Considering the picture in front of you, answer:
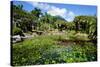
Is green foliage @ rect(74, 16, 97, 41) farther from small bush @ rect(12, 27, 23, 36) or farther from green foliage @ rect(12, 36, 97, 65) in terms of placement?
small bush @ rect(12, 27, 23, 36)

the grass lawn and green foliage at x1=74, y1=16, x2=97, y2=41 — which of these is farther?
A: green foliage at x1=74, y1=16, x2=97, y2=41

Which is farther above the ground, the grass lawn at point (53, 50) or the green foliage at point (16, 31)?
the green foliage at point (16, 31)

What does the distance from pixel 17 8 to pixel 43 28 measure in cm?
38

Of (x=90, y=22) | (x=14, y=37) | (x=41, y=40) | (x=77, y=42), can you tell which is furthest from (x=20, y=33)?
(x=90, y=22)

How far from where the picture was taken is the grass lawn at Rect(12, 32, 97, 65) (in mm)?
2264

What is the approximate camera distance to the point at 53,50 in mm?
2387

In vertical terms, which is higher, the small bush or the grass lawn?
the small bush

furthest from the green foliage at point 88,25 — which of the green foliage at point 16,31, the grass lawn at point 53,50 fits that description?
the green foliage at point 16,31

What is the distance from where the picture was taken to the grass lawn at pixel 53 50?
2.26 metres

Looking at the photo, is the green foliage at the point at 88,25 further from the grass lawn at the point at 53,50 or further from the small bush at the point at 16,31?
the small bush at the point at 16,31

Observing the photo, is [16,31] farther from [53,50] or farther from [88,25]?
[88,25]

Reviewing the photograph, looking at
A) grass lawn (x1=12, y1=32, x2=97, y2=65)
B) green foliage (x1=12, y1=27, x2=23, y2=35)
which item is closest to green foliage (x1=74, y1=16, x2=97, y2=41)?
grass lawn (x1=12, y1=32, x2=97, y2=65)

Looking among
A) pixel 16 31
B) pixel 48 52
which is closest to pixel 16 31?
pixel 16 31

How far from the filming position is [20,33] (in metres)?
2.26
